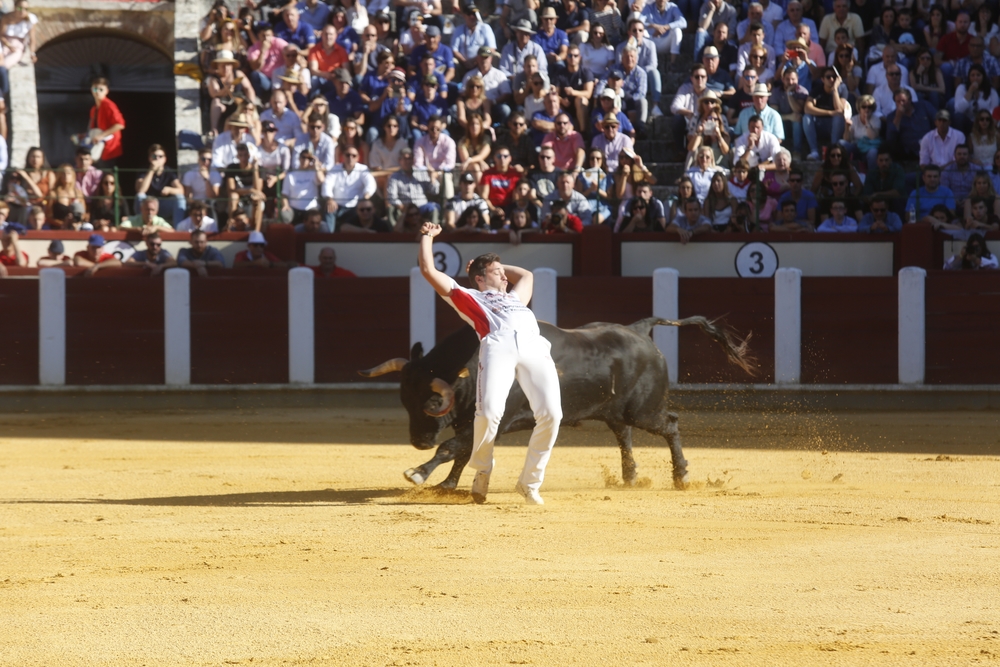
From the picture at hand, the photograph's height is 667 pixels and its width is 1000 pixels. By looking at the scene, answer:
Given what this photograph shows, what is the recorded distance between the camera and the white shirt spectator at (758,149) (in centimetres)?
1152

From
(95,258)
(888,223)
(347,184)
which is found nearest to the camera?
(95,258)

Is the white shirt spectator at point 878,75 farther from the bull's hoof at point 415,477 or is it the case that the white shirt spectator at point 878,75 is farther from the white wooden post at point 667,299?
the bull's hoof at point 415,477

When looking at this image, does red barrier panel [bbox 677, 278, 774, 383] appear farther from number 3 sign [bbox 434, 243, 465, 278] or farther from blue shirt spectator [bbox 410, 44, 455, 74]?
blue shirt spectator [bbox 410, 44, 455, 74]

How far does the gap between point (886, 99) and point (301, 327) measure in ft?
18.4

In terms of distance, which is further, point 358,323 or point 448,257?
point 448,257

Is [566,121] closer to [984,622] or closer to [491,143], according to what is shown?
[491,143]

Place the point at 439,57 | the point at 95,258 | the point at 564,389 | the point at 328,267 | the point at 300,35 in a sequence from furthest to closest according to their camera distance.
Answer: the point at 300,35
the point at 439,57
the point at 328,267
the point at 95,258
the point at 564,389

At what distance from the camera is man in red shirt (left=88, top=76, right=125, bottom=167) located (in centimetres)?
1266

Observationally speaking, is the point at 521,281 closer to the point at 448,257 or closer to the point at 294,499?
the point at 294,499

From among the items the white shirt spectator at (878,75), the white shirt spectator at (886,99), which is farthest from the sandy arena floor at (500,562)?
the white shirt spectator at (878,75)

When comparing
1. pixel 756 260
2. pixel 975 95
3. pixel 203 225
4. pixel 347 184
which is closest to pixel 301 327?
pixel 203 225

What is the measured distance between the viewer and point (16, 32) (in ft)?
44.9

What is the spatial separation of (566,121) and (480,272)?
6.28 metres

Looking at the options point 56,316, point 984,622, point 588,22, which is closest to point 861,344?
point 588,22
